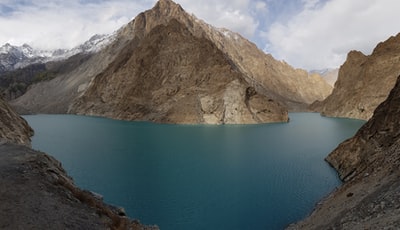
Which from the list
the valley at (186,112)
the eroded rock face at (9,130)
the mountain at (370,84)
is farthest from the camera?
the mountain at (370,84)

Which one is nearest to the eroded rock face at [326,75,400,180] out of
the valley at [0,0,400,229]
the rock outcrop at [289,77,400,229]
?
the rock outcrop at [289,77,400,229]

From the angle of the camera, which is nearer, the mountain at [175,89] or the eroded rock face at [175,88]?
the eroded rock face at [175,88]

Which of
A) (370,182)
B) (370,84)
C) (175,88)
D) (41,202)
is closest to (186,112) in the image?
(175,88)

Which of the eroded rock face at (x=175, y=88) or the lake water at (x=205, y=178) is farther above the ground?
the eroded rock face at (x=175, y=88)

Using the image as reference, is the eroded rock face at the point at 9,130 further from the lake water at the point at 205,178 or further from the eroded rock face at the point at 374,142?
the eroded rock face at the point at 374,142

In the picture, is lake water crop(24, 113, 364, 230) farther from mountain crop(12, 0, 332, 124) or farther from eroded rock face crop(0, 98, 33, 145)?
mountain crop(12, 0, 332, 124)

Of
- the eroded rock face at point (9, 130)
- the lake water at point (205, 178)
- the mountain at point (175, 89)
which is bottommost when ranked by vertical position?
the lake water at point (205, 178)

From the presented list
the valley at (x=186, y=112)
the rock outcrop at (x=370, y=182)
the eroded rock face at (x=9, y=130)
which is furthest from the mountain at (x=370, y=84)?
the eroded rock face at (x=9, y=130)
